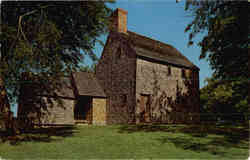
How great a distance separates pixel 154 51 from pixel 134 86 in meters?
5.17

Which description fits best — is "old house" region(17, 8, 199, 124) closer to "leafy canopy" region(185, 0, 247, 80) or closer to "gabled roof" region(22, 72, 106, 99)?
"gabled roof" region(22, 72, 106, 99)

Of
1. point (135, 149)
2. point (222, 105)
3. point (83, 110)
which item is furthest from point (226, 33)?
point (222, 105)

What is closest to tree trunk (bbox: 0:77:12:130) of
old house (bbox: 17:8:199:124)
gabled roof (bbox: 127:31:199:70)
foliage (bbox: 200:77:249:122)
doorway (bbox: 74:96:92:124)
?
old house (bbox: 17:8:199:124)

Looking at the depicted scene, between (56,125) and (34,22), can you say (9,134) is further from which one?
(56,125)

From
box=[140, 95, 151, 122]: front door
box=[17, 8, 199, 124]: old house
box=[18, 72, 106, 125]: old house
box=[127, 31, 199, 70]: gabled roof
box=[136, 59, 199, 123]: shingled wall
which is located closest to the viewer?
box=[18, 72, 106, 125]: old house

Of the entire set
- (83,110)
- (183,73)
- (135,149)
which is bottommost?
(135,149)

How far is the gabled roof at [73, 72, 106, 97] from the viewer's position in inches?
910

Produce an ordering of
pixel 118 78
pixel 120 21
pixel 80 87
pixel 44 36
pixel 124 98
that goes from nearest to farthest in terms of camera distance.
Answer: pixel 44 36 < pixel 124 98 < pixel 80 87 < pixel 118 78 < pixel 120 21

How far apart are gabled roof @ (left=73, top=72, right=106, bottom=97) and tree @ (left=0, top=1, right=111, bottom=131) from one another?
8.39m

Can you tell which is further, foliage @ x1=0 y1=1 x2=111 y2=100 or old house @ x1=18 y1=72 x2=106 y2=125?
old house @ x1=18 y1=72 x2=106 y2=125

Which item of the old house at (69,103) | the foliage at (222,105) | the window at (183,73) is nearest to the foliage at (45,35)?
the old house at (69,103)

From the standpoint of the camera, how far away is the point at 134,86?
21.4 meters

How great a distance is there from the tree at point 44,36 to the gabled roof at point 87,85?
27.5 ft

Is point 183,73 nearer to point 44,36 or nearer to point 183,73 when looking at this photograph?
point 183,73
